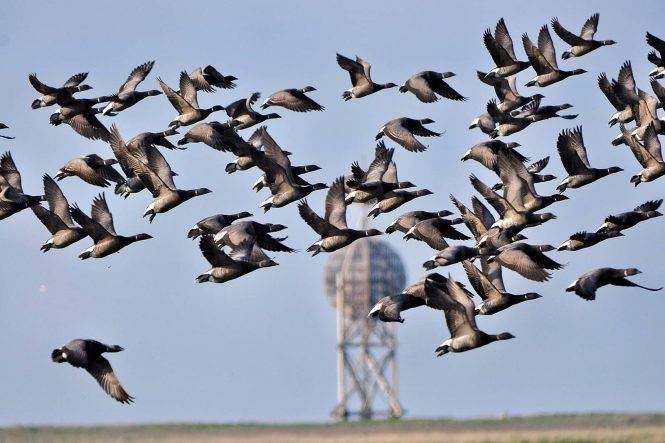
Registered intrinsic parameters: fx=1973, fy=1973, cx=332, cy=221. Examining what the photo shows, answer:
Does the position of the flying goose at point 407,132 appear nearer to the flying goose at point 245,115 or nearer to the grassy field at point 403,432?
the flying goose at point 245,115

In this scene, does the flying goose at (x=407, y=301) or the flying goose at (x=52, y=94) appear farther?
the flying goose at (x=52, y=94)

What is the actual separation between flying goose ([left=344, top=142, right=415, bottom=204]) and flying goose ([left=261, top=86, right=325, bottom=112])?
1728mm

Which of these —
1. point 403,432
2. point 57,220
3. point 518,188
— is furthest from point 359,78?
point 403,432

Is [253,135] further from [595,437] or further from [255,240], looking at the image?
[595,437]

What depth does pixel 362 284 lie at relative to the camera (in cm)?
10262

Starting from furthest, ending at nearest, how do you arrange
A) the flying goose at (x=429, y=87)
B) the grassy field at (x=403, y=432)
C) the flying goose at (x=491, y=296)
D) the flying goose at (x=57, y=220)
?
the grassy field at (x=403, y=432), the flying goose at (x=429, y=87), the flying goose at (x=57, y=220), the flying goose at (x=491, y=296)

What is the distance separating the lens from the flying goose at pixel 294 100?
43.2 m

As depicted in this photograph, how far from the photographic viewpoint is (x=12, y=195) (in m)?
41.7

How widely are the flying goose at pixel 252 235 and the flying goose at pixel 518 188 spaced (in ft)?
15.8

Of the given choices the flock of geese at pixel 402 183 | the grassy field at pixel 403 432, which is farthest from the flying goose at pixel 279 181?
the grassy field at pixel 403 432

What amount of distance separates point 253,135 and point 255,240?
107 inches

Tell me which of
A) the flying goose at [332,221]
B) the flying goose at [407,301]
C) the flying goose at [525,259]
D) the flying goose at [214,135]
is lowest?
the flying goose at [407,301]

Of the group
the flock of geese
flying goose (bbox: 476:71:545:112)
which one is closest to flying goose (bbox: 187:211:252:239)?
the flock of geese

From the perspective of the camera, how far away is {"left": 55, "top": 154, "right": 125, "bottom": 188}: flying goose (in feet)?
142
